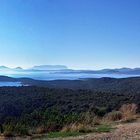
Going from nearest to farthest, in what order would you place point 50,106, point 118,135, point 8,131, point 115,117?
1. point 118,135
2. point 8,131
3. point 115,117
4. point 50,106

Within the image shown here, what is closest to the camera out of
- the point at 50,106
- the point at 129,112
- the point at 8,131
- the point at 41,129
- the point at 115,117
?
the point at 8,131

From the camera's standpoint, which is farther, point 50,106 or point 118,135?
point 50,106

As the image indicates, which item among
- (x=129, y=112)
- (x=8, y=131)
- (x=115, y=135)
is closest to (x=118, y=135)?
(x=115, y=135)

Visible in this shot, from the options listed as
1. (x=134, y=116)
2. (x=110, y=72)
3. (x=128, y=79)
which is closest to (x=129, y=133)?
(x=134, y=116)

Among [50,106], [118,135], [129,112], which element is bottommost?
[50,106]

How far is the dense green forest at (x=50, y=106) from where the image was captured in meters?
14.0

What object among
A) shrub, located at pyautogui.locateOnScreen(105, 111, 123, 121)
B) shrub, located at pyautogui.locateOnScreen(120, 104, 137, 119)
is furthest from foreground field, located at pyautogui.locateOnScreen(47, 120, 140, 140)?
shrub, located at pyautogui.locateOnScreen(105, 111, 123, 121)

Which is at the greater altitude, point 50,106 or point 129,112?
point 129,112

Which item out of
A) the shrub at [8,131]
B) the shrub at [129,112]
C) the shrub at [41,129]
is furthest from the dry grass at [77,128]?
the shrub at [129,112]

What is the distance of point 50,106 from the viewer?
4331cm

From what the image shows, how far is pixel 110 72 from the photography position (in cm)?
16450

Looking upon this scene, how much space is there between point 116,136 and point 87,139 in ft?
2.96

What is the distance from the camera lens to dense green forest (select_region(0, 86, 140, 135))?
1402 centimetres

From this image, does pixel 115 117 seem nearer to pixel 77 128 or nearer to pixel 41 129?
pixel 77 128
